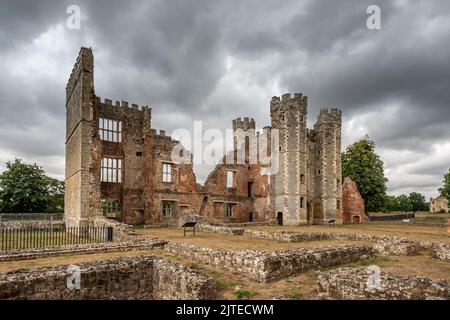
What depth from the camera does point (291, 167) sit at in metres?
37.4

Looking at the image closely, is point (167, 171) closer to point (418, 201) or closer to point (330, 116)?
point (330, 116)

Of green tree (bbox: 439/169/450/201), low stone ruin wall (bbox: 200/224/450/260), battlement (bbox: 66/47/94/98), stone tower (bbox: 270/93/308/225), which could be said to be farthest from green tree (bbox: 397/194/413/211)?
battlement (bbox: 66/47/94/98)

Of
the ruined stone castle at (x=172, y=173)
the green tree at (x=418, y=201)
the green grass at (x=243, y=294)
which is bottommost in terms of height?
the green tree at (x=418, y=201)

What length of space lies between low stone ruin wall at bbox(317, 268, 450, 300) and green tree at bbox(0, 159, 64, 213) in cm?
4238

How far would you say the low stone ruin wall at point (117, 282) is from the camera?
8.45 metres

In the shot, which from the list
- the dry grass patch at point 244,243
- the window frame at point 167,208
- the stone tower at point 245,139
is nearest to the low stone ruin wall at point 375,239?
the dry grass patch at point 244,243

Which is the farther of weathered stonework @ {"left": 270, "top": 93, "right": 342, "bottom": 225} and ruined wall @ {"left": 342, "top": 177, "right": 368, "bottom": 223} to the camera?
ruined wall @ {"left": 342, "top": 177, "right": 368, "bottom": 223}

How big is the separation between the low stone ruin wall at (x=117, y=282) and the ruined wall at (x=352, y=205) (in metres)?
38.5

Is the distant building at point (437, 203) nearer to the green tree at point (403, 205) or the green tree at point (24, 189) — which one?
the green tree at point (403, 205)

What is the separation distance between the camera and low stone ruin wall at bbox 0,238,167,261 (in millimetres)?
12688

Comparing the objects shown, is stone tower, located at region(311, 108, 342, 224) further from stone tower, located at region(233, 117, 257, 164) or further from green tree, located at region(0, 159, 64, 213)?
green tree, located at region(0, 159, 64, 213)

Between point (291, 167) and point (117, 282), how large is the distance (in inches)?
1176
